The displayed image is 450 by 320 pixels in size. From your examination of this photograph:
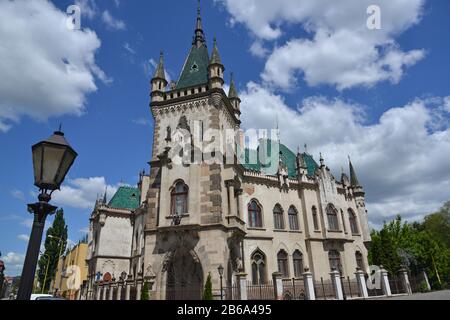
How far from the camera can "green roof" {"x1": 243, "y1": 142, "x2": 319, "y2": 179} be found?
31958mm

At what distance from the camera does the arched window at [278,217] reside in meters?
27.8

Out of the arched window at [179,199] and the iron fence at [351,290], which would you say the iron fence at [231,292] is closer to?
the arched window at [179,199]

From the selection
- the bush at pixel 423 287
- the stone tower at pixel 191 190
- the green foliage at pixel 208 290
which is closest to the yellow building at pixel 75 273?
the stone tower at pixel 191 190

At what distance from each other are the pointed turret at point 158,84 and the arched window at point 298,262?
19.2 m

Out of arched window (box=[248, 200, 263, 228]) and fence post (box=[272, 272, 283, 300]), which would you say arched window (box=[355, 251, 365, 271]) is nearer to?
arched window (box=[248, 200, 263, 228])

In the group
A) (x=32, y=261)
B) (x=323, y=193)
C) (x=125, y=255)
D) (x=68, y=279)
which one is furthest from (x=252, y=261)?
(x=68, y=279)

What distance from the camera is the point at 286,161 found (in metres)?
33.7

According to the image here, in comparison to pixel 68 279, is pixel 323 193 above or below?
above

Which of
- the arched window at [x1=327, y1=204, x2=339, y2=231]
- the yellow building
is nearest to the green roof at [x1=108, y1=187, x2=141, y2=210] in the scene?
the yellow building

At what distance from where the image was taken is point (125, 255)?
35781 millimetres

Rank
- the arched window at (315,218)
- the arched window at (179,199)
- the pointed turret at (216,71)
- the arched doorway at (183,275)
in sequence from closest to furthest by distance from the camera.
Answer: the arched doorway at (183,275) < the arched window at (179,199) < the pointed turret at (216,71) < the arched window at (315,218)
